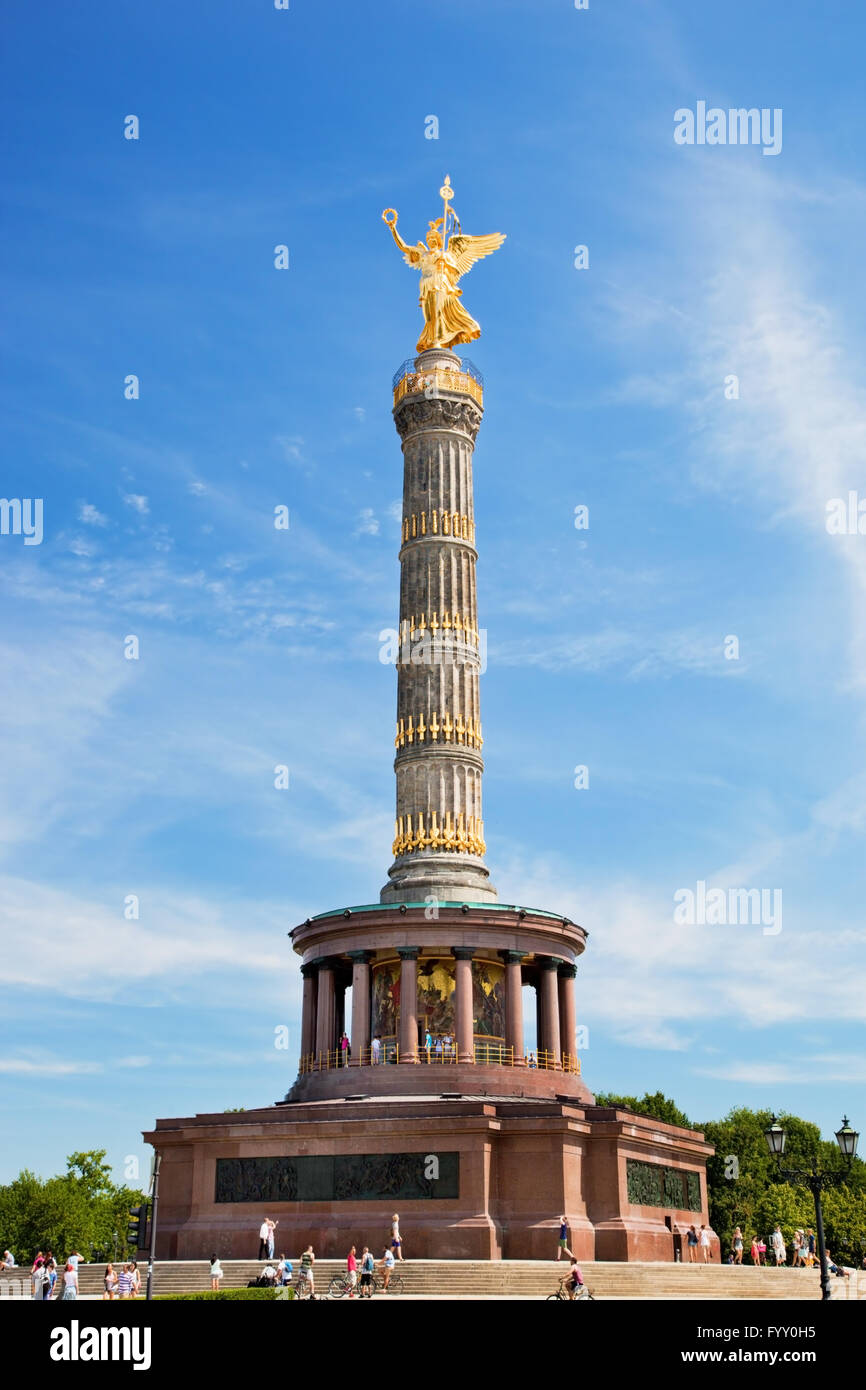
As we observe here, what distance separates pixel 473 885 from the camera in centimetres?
3916

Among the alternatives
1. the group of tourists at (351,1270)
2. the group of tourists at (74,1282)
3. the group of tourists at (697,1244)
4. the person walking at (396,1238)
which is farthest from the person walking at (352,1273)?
the group of tourists at (697,1244)

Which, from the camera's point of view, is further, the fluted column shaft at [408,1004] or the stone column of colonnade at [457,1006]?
the stone column of colonnade at [457,1006]

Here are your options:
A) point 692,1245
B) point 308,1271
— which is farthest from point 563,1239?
point 692,1245

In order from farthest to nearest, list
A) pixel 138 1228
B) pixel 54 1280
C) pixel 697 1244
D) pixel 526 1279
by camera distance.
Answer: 1. pixel 697 1244
2. pixel 526 1279
3. pixel 54 1280
4. pixel 138 1228

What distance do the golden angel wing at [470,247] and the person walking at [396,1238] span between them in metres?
30.5

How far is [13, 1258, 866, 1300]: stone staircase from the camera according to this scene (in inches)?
1089

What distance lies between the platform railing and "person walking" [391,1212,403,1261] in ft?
16.8

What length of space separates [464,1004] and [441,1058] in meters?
1.47

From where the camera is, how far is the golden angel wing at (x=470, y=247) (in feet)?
154

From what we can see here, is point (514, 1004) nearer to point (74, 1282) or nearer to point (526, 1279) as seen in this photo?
point (526, 1279)

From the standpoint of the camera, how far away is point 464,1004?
35875 millimetres

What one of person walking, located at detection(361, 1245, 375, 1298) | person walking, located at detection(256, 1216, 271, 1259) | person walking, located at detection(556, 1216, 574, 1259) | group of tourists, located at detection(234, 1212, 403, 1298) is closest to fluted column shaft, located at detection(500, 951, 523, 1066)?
person walking, located at detection(556, 1216, 574, 1259)

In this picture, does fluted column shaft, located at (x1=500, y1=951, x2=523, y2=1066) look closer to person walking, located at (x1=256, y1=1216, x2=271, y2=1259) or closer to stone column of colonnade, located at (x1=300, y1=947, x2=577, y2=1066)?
stone column of colonnade, located at (x1=300, y1=947, x2=577, y2=1066)

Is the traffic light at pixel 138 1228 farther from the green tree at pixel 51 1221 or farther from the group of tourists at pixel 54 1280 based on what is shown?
the green tree at pixel 51 1221
